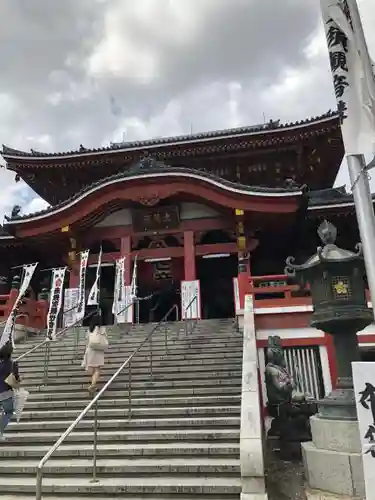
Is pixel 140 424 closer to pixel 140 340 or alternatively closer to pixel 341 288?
pixel 341 288

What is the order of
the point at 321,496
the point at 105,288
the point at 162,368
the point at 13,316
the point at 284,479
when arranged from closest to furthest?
the point at 321,496, the point at 284,479, the point at 162,368, the point at 13,316, the point at 105,288

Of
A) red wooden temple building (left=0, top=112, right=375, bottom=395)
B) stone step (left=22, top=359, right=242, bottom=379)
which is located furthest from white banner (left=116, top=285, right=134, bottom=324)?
stone step (left=22, top=359, right=242, bottom=379)

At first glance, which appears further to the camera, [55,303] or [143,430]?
[55,303]

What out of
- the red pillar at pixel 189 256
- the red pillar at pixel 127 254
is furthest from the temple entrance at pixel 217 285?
the red pillar at pixel 127 254

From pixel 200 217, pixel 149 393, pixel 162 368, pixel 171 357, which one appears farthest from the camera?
pixel 200 217

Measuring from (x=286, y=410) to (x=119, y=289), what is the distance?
21.5 ft

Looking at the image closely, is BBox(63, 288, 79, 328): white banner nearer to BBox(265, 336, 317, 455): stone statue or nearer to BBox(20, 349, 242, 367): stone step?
BBox(20, 349, 242, 367): stone step

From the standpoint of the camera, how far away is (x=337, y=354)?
576 cm

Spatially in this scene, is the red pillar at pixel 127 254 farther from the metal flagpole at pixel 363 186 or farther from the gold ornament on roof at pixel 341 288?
the metal flagpole at pixel 363 186

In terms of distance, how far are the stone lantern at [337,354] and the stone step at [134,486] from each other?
1.04m

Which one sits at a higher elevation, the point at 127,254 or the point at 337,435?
the point at 127,254

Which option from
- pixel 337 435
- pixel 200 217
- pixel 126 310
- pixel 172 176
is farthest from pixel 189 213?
pixel 337 435

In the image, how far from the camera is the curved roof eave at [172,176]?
41.8ft

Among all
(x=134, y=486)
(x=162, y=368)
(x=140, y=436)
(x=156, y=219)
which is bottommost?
(x=134, y=486)
